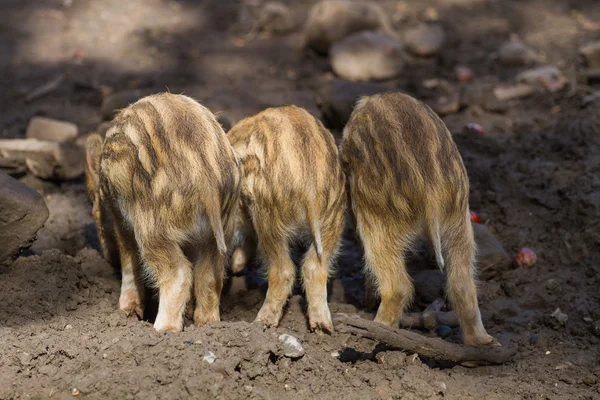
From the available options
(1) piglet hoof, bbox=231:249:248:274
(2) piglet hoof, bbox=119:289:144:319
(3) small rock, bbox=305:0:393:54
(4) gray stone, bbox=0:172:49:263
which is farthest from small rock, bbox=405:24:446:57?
(4) gray stone, bbox=0:172:49:263

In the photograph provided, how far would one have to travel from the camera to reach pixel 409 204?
15.5 ft

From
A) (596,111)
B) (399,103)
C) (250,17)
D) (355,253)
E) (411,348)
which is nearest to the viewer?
(411,348)

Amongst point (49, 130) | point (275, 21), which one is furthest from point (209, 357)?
point (275, 21)

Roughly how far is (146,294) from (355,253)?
1.56 m

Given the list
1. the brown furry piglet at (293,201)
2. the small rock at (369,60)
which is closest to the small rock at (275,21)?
the small rock at (369,60)

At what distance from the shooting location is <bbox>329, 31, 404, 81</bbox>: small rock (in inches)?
338

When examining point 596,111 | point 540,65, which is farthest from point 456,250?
point 540,65

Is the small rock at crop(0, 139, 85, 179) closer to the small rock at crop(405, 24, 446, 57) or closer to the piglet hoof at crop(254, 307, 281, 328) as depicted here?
the piglet hoof at crop(254, 307, 281, 328)

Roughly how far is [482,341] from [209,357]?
158 cm

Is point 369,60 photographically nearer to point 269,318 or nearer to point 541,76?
point 541,76

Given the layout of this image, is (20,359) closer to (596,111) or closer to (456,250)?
(456,250)

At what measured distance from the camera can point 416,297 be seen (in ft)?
18.0

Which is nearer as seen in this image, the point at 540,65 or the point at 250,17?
the point at 540,65

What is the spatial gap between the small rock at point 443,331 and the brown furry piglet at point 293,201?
0.73 m
